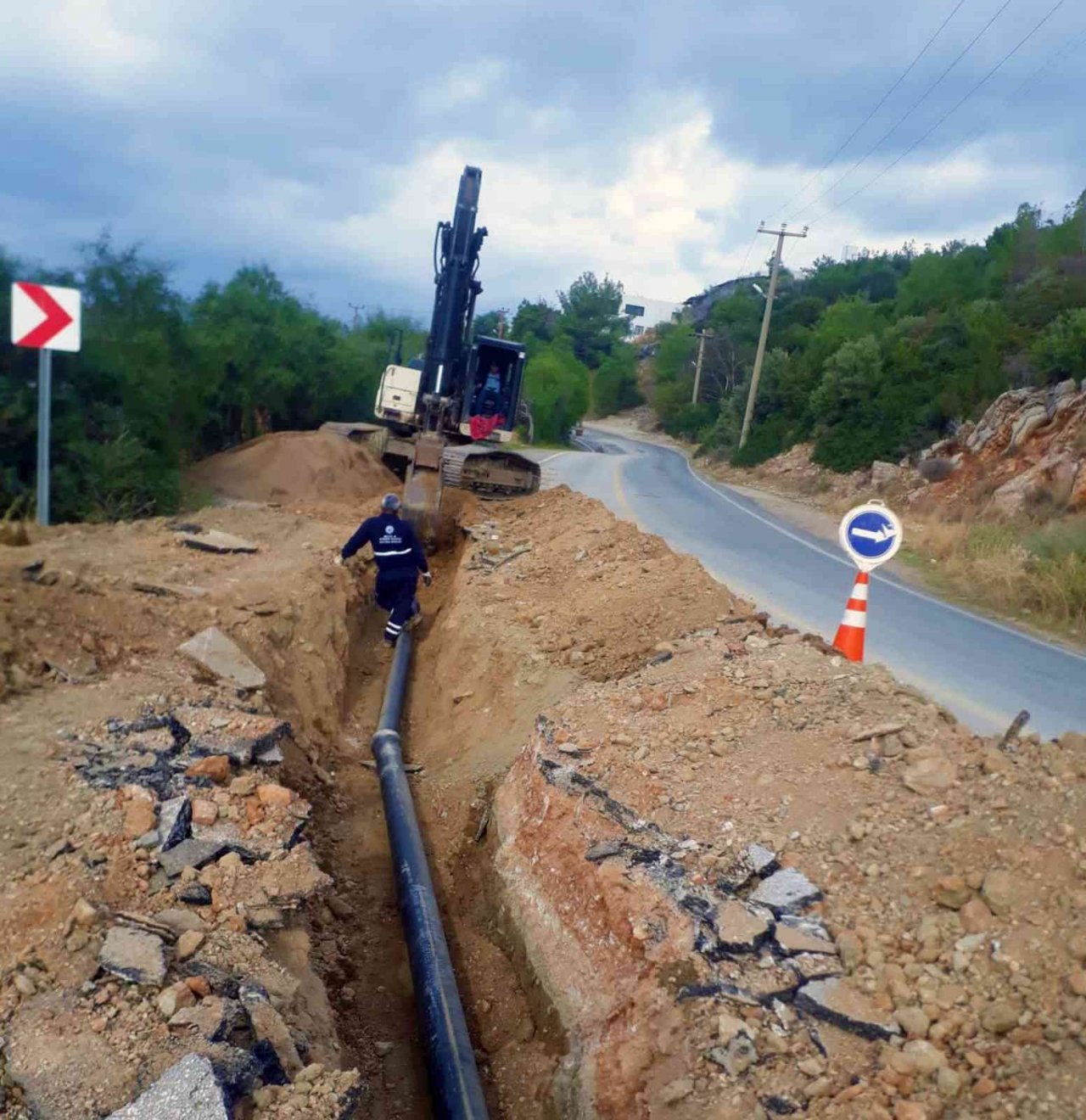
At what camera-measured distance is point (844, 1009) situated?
12.4 feet

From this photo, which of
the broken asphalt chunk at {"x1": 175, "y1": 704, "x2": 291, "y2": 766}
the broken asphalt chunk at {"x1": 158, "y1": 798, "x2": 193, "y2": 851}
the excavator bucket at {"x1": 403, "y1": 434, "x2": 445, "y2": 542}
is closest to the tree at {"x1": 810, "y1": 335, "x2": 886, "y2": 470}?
the excavator bucket at {"x1": 403, "y1": 434, "x2": 445, "y2": 542}

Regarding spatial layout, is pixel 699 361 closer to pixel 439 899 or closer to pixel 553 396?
pixel 553 396

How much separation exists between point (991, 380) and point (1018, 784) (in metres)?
25.6

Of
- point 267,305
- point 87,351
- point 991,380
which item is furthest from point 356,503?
point 991,380

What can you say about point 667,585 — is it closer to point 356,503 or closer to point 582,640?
point 582,640

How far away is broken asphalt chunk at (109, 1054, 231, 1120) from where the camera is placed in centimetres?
301

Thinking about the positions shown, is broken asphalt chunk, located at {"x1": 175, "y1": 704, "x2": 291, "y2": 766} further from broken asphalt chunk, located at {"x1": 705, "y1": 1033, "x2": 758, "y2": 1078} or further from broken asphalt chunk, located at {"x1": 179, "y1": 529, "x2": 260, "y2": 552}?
broken asphalt chunk, located at {"x1": 179, "y1": 529, "x2": 260, "y2": 552}

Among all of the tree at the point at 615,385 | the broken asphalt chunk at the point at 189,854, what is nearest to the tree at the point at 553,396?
the tree at the point at 615,385

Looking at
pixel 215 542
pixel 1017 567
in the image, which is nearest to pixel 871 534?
pixel 215 542

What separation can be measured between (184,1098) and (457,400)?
13.7 meters

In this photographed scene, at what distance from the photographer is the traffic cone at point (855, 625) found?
6863 mm

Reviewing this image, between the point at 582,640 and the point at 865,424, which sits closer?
the point at 582,640

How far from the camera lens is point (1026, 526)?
1783 centimetres

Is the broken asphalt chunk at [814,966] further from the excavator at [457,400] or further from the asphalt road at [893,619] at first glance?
the excavator at [457,400]
